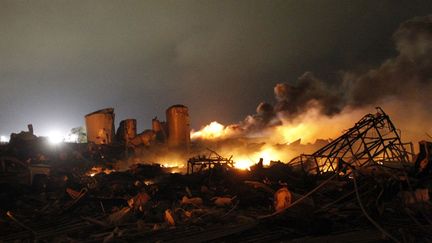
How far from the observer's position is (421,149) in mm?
8555

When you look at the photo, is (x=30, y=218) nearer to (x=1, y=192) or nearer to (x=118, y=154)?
(x=1, y=192)

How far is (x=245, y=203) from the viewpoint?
36.2 feet

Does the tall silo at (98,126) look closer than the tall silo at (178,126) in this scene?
Yes

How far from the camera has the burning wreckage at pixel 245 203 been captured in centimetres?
742

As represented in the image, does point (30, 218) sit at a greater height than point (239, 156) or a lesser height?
lesser

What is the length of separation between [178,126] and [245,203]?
2735 cm

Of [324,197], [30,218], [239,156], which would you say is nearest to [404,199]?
[324,197]

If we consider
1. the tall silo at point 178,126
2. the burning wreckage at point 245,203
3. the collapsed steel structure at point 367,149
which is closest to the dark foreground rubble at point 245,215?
the burning wreckage at point 245,203

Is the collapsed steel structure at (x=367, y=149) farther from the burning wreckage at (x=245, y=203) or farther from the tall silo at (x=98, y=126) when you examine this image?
the tall silo at (x=98, y=126)

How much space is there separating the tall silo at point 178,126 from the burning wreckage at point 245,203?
17.6 meters

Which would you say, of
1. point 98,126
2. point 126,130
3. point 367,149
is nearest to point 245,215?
point 367,149

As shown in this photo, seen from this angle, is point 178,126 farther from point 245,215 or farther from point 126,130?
point 245,215

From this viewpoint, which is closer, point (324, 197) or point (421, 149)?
point (421, 149)

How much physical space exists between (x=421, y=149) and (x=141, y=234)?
7.05 meters
